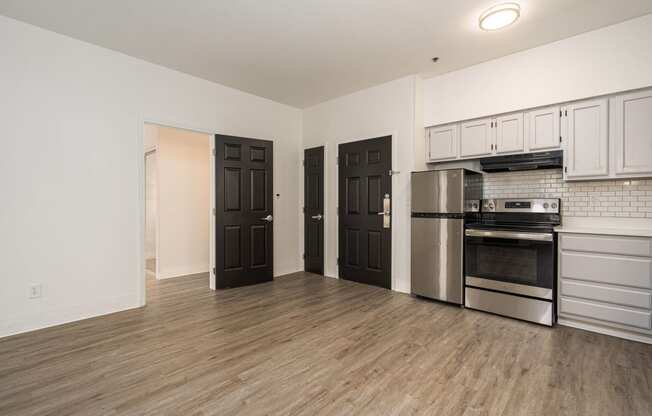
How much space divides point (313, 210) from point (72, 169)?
124 inches

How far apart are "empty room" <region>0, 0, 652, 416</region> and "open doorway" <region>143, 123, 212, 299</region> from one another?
0.66m

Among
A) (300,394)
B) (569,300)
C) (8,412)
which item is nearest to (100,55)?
(8,412)

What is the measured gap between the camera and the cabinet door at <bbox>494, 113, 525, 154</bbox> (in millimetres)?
3309

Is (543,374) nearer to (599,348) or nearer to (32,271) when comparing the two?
(599,348)

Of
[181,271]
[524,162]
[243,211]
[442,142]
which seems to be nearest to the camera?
[524,162]

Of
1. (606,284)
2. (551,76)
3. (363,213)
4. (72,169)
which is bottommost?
(606,284)

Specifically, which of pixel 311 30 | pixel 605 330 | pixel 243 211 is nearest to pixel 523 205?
pixel 605 330

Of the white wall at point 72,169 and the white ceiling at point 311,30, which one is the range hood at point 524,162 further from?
the white wall at point 72,169

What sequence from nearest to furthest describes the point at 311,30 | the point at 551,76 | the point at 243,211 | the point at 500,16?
the point at 500,16 < the point at 311,30 < the point at 551,76 < the point at 243,211

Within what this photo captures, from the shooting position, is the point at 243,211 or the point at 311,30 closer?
the point at 311,30

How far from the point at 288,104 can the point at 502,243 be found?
3782mm

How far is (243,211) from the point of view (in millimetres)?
4305

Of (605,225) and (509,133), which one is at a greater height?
(509,133)

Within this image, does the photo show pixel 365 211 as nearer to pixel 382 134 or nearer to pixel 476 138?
pixel 382 134
